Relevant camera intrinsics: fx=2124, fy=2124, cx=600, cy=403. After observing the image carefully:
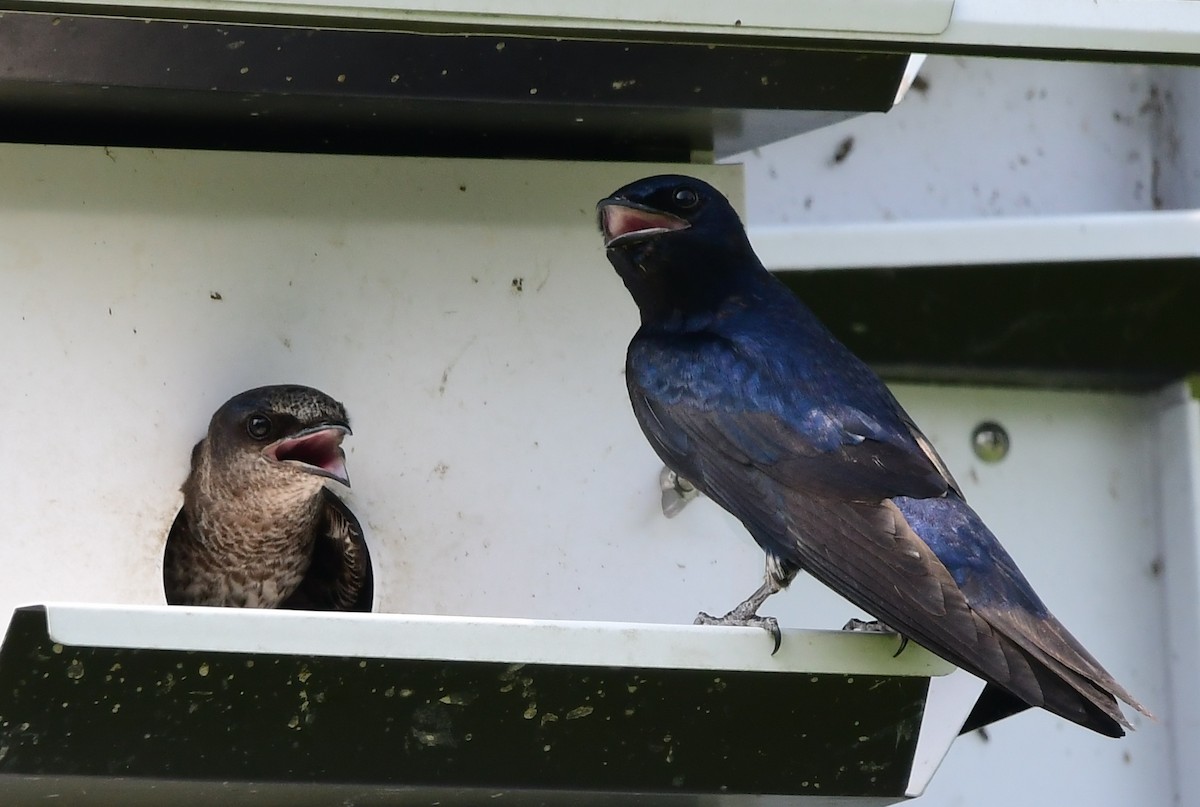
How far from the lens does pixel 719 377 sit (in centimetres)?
302

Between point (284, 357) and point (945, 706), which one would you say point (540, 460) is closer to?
point (284, 357)

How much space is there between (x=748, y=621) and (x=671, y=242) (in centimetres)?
74

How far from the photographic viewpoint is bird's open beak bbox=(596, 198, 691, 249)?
315 centimetres

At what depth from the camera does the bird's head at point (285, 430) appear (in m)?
3.18

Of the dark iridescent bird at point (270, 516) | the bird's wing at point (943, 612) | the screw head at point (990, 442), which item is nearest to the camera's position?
the bird's wing at point (943, 612)

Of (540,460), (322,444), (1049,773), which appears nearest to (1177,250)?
(1049,773)

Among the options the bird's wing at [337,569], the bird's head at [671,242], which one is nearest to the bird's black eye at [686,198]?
the bird's head at [671,242]

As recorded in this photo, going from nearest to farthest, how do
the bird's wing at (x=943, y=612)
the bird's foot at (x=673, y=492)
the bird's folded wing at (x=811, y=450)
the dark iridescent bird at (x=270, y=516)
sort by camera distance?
the bird's wing at (x=943, y=612) → the bird's folded wing at (x=811, y=450) → the bird's foot at (x=673, y=492) → the dark iridescent bird at (x=270, y=516)

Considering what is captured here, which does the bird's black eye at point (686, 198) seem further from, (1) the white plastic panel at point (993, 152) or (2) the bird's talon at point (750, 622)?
(1) the white plastic panel at point (993, 152)

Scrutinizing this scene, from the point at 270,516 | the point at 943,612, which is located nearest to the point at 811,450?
the point at 943,612

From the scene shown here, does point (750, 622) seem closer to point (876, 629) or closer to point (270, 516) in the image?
point (876, 629)

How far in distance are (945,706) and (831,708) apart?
38 cm

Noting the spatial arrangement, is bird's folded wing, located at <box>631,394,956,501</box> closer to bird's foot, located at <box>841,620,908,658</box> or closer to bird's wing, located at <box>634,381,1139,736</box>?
bird's wing, located at <box>634,381,1139,736</box>

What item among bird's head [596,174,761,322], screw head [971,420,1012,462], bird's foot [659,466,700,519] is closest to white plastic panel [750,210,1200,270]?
screw head [971,420,1012,462]
